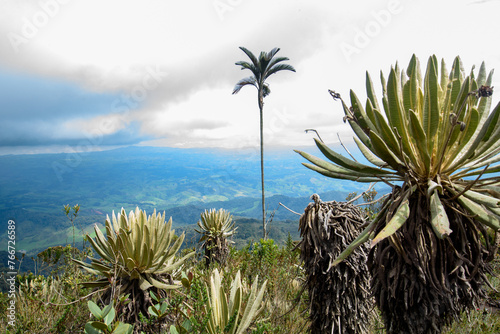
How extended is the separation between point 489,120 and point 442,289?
3.25 ft

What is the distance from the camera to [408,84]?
5.89 feet

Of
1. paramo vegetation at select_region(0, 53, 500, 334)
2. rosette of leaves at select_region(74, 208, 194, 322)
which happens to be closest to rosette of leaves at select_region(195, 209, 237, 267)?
rosette of leaves at select_region(74, 208, 194, 322)

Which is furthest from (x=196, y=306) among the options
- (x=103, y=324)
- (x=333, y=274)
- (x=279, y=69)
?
(x=279, y=69)

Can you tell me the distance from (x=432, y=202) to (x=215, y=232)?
250 inches

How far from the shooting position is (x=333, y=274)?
2189 millimetres

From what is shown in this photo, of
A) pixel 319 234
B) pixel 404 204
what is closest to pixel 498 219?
pixel 404 204

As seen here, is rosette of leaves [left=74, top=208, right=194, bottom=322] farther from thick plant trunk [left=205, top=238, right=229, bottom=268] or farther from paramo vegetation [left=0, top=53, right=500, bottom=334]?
thick plant trunk [left=205, top=238, right=229, bottom=268]

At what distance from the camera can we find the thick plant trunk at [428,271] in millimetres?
1538

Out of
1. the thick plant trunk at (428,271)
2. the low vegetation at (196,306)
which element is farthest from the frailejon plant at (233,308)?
the thick plant trunk at (428,271)

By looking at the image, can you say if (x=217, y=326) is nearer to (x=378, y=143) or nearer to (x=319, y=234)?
(x=319, y=234)

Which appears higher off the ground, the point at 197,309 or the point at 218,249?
the point at 197,309

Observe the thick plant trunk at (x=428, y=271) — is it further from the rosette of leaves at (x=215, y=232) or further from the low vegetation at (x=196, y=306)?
the rosette of leaves at (x=215, y=232)

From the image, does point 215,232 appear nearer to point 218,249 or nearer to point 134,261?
point 218,249

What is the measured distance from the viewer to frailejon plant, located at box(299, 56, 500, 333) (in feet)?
4.96
